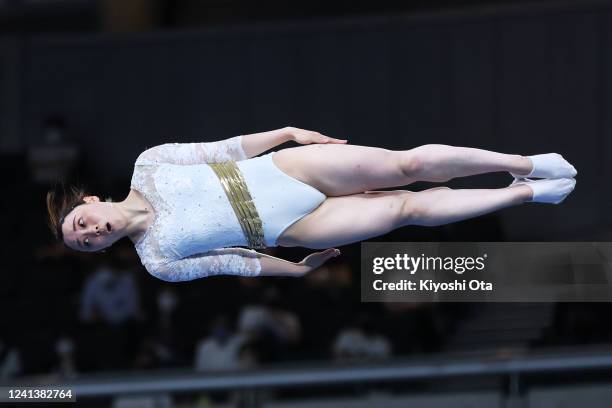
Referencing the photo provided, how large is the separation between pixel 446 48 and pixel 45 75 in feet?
11.7

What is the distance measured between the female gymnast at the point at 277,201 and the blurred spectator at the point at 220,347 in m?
2.68

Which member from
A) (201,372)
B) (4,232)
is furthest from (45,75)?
(201,372)

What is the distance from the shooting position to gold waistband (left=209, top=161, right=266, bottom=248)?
4328 mm

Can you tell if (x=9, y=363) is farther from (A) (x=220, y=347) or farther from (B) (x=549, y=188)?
(B) (x=549, y=188)

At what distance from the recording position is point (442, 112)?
825cm

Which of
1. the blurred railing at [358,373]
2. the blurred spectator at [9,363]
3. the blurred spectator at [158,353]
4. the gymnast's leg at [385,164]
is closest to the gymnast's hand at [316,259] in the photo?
the gymnast's leg at [385,164]

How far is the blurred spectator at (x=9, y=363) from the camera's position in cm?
750

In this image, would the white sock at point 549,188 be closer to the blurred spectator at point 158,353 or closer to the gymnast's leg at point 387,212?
the gymnast's leg at point 387,212

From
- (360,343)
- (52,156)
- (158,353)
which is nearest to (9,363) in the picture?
(158,353)

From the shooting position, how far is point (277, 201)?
14.3 ft

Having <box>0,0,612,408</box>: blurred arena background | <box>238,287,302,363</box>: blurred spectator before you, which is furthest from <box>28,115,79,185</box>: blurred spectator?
<box>238,287,302,363</box>: blurred spectator

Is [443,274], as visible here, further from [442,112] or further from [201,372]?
[442,112]

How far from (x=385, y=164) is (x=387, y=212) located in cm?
19

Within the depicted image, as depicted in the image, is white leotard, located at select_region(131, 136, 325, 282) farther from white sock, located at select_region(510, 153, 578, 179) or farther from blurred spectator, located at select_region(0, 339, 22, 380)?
blurred spectator, located at select_region(0, 339, 22, 380)
